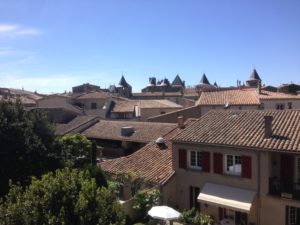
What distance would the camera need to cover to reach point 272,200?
26109mm

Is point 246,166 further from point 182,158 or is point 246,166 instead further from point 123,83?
point 123,83

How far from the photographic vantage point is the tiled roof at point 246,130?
85.2 ft

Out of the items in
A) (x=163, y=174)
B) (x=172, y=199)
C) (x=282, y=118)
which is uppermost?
(x=282, y=118)

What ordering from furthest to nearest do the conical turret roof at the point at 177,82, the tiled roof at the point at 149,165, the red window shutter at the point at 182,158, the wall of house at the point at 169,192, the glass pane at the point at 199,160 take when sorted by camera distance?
the conical turret roof at the point at 177,82, the tiled roof at the point at 149,165, the red window shutter at the point at 182,158, the glass pane at the point at 199,160, the wall of house at the point at 169,192

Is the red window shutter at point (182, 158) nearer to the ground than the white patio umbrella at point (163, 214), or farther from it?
farther from it

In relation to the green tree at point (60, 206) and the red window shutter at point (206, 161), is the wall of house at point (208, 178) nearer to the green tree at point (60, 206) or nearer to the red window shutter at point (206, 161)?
the red window shutter at point (206, 161)

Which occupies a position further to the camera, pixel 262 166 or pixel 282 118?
pixel 282 118

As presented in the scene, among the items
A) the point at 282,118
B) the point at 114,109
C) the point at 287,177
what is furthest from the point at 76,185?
the point at 114,109

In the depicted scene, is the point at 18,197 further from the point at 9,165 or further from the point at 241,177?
the point at 241,177

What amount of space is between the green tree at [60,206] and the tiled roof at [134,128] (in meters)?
29.4

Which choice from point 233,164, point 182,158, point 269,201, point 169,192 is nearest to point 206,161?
point 233,164

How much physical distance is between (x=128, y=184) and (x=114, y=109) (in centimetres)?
4224

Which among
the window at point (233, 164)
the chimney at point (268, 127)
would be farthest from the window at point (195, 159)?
the chimney at point (268, 127)

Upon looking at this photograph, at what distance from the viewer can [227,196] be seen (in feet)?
90.0
